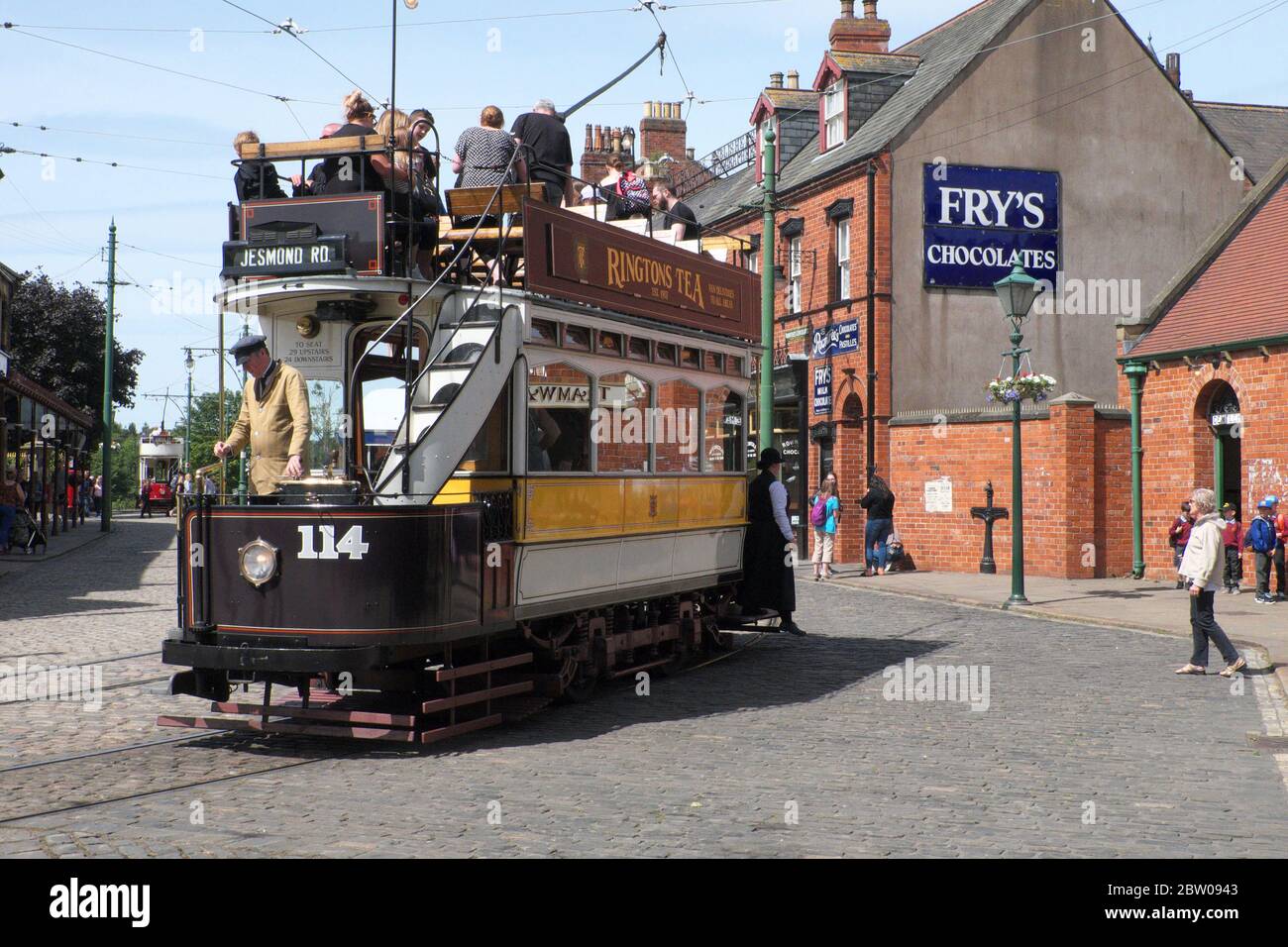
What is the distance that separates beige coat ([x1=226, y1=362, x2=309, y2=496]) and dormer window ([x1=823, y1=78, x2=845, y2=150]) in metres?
26.3

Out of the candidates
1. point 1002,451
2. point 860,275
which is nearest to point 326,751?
point 1002,451

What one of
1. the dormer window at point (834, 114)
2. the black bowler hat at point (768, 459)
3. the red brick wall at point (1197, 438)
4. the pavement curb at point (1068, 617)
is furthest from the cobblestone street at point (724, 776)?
the dormer window at point (834, 114)

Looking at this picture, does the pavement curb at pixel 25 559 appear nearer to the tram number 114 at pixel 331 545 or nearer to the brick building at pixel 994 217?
the brick building at pixel 994 217

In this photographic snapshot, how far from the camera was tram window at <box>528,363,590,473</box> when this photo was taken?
9.85m

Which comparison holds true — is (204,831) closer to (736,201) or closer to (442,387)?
(442,387)

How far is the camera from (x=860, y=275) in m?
31.1

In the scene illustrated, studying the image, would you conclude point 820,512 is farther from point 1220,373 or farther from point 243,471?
point 243,471

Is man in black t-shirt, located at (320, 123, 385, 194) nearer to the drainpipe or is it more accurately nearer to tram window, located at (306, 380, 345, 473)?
tram window, located at (306, 380, 345, 473)

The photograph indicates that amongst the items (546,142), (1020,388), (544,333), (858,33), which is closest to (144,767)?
(544,333)

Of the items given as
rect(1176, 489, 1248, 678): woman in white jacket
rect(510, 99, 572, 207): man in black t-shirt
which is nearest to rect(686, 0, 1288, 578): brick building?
rect(1176, 489, 1248, 678): woman in white jacket

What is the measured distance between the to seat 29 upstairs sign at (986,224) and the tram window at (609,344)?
20.9m

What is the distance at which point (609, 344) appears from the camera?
35.9 feet

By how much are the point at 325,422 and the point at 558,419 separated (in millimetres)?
1620

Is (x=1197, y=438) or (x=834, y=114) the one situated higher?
(x=834, y=114)
